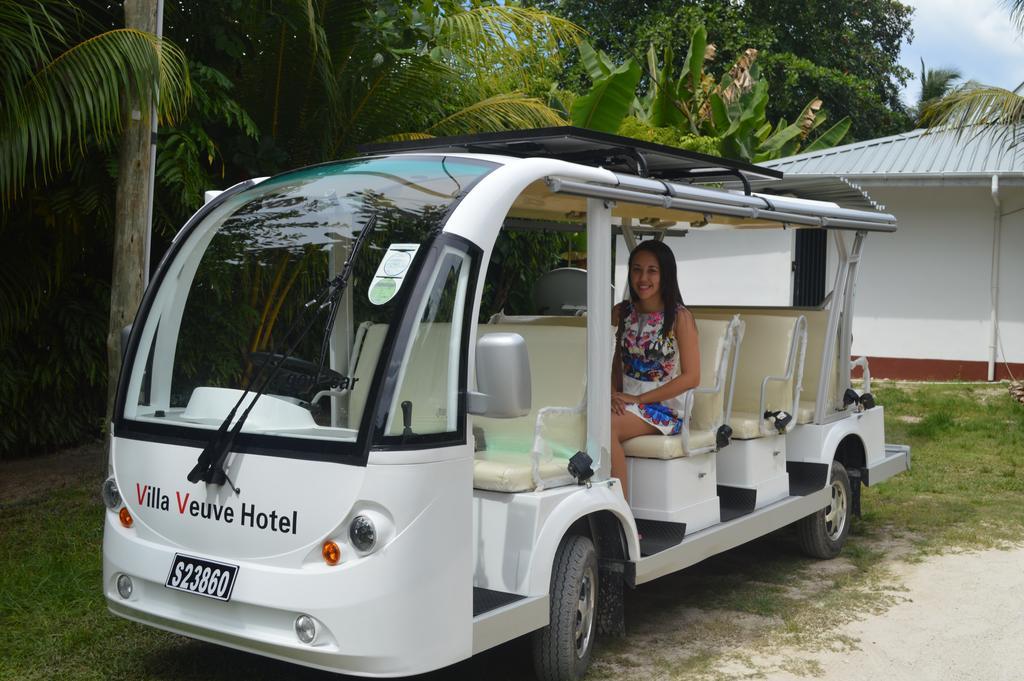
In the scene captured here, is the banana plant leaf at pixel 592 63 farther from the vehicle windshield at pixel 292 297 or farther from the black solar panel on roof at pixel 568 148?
the vehicle windshield at pixel 292 297

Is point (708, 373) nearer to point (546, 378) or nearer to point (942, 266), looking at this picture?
point (546, 378)

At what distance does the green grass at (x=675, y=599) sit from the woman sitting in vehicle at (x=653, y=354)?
3.02ft

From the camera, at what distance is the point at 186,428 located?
4.36m

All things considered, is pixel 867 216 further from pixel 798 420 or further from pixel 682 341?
pixel 682 341

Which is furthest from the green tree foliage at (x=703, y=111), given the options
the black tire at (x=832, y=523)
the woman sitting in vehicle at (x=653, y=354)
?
the woman sitting in vehicle at (x=653, y=354)

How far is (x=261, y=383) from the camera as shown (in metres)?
4.30

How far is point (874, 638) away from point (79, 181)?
5896 mm

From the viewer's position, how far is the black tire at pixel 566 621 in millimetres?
4613

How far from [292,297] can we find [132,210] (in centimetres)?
315

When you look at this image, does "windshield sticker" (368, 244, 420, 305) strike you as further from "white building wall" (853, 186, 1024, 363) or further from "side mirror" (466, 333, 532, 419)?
"white building wall" (853, 186, 1024, 363)

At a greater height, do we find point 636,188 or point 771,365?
point 636,188

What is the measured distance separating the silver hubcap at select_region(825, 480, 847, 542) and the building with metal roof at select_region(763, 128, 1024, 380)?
834 centimetres

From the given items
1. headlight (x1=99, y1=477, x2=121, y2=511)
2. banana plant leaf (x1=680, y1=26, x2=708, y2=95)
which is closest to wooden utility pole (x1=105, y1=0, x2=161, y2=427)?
headlight (x1=99, y1=477, x2=121, y2=511)

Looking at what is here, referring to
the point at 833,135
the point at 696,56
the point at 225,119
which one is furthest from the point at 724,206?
the point at 833,135
